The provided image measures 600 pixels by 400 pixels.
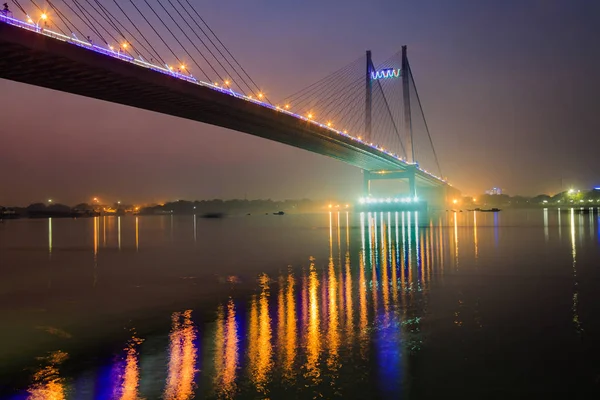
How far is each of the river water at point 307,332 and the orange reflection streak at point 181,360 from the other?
0.08ft

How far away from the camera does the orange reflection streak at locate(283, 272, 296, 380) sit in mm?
6059

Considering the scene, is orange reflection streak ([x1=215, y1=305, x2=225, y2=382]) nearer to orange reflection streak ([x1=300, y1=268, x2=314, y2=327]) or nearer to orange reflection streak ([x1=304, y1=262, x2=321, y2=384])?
orange reflection streak ([x1=304, y1=262, x2=321, y2=384])

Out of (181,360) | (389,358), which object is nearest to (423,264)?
(389,358)

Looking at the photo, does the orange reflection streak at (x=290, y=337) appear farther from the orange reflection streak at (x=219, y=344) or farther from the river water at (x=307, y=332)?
the orange reflection streak at (x=219, y=344)

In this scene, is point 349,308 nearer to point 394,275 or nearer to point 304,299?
point 304,299

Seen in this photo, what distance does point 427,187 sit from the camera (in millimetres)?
112750

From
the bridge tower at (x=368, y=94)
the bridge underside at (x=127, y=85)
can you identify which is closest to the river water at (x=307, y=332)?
the bridge underside at (x=127, y=85)

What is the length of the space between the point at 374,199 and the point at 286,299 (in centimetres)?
8578

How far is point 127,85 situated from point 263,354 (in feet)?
88.8

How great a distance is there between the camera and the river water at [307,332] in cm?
562

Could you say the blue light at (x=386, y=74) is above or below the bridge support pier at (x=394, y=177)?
above

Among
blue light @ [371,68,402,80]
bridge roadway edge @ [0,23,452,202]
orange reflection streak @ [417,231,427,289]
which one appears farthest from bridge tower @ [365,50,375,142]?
orange reflection streak @ [417,231,427,289]

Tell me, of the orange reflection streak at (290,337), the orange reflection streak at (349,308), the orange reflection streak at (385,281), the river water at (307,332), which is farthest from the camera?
the orange reflection streak at (385,281)

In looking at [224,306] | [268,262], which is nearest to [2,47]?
[268,262]
